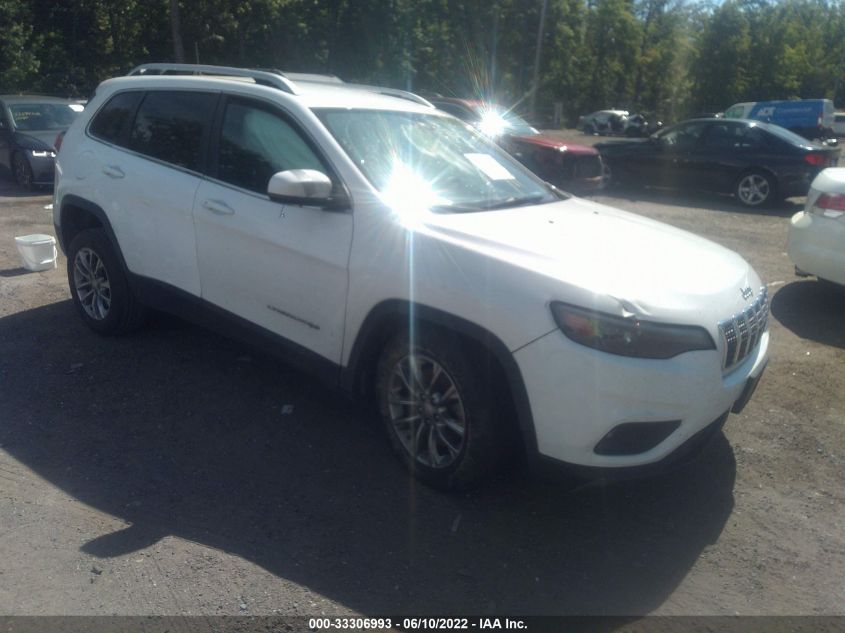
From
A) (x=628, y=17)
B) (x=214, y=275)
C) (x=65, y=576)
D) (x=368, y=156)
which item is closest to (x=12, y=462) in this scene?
(x=65, y=576)

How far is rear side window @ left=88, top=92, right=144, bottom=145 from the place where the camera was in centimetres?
559

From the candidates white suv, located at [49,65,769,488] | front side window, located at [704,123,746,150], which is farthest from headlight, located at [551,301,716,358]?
front side window, located at [704,123,746,150]

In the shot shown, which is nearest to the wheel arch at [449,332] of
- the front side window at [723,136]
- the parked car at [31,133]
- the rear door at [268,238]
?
the rear door at [268,238]

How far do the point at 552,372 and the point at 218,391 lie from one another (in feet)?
8.24

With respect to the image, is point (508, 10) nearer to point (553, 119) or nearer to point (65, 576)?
point (553, 119)

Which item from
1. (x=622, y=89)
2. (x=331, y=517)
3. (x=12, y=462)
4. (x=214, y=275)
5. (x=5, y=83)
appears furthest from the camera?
(x=622, y=89)

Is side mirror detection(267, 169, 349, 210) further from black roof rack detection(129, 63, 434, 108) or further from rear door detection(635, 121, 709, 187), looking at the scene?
rear door detection(635, 121, 709, 187)

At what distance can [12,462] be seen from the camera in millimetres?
4199

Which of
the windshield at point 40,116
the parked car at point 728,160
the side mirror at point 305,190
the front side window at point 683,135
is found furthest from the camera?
the front side window at point 683,135

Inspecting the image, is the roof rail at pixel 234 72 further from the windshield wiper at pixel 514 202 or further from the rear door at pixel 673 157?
the rear door at pixel 673 157

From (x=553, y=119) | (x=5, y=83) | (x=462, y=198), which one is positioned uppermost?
(x=462, y=198)

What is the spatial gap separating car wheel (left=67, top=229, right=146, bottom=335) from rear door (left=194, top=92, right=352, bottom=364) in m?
1.01

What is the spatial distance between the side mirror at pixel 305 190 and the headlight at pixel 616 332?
1329 mm

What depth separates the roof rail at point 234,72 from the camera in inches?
183
